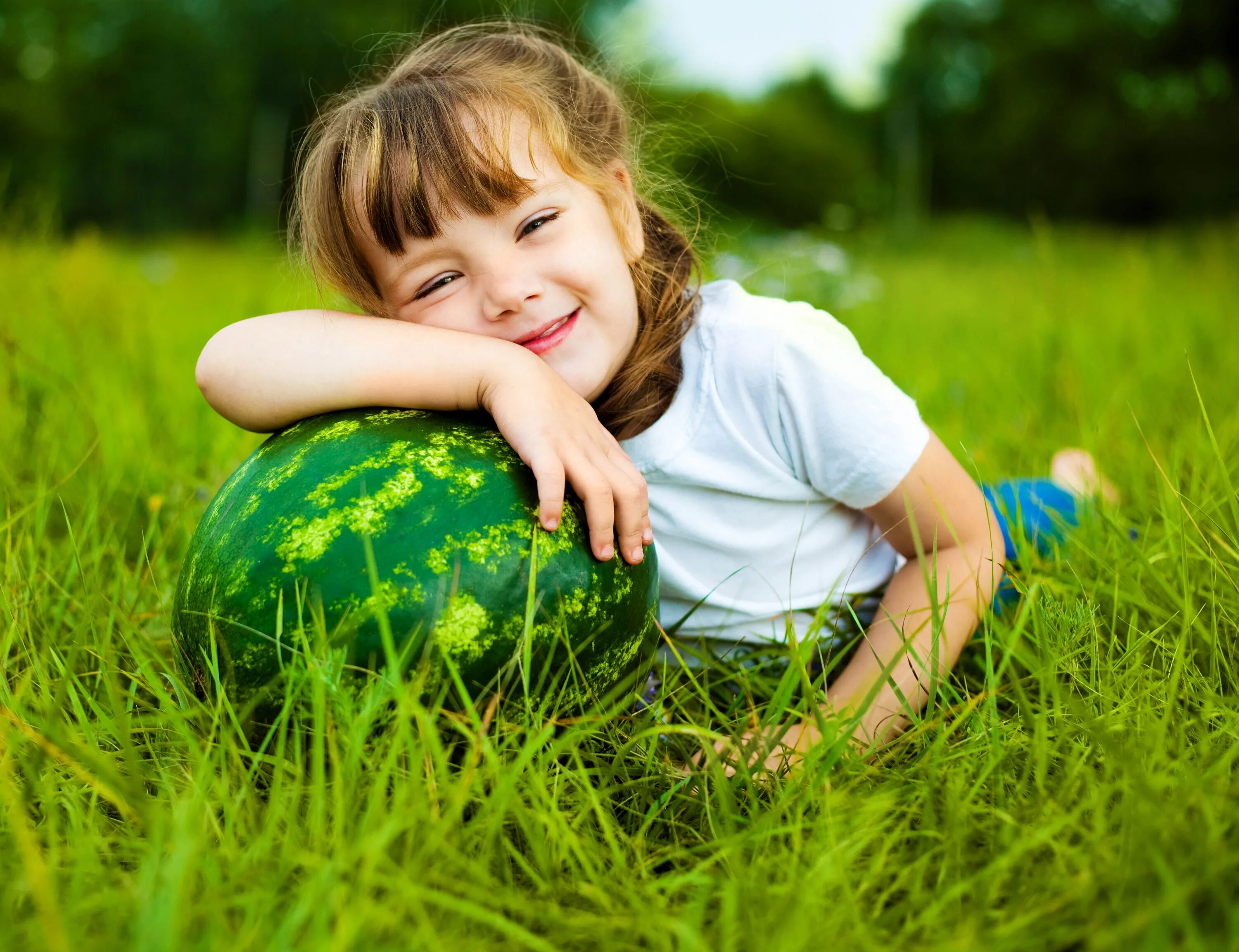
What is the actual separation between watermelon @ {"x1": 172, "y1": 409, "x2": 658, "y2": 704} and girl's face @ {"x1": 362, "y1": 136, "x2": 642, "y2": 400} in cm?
32

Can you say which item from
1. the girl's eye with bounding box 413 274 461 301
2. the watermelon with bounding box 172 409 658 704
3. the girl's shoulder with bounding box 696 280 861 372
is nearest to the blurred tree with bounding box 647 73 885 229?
the girl's shoulder with bounding box 696 280 861 372

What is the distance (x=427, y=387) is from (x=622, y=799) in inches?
32.4

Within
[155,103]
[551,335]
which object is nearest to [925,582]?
[551,335]

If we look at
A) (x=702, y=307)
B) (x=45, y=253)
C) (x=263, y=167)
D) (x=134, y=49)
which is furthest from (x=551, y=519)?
(x=134, y=49)

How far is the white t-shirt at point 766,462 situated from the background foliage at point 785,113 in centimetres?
425

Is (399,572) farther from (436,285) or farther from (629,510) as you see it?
(436,285)

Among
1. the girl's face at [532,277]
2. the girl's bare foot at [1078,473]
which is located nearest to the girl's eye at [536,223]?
the girl's face at [532,277]

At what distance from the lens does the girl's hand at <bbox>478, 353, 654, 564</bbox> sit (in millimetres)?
1591

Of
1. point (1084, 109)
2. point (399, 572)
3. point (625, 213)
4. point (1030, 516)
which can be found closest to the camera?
point (399, 572)

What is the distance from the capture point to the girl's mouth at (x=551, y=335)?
194 centimetres

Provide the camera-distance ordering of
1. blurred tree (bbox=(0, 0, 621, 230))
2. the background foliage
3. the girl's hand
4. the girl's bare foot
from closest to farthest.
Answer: the girl's hand
the girl's bare foot
blurred tree (bbox=(0, 0, 621, 230))
the background foliage

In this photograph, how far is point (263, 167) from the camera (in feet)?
64.2

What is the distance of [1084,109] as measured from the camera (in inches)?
1201

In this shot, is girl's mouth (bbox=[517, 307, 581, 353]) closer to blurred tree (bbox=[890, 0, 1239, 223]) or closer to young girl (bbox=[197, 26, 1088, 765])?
young girl (bbox=[197, 26, 1088, 765])
